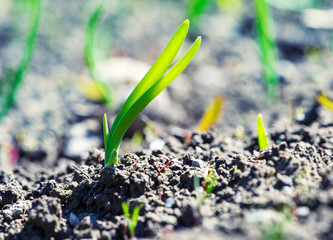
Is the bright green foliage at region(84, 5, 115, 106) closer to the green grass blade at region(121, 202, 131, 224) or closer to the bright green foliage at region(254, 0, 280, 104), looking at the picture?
the bright green foliage at region(254, 0, 280, 104)

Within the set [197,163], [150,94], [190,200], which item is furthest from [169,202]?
[150,94]

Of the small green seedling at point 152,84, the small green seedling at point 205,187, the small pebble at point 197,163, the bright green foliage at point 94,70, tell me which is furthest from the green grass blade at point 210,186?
the bright green foliage at point 94,70

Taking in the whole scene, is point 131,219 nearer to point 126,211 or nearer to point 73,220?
point 126,211

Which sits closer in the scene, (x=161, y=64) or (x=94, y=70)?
(x=161, y=64)

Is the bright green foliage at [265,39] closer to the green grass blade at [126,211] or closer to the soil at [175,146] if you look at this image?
the soil at [175,146]

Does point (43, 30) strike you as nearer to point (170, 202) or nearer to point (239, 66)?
point (239, 66)

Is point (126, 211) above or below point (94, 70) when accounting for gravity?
below

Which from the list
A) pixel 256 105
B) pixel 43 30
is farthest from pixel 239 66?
pixel 43 30
